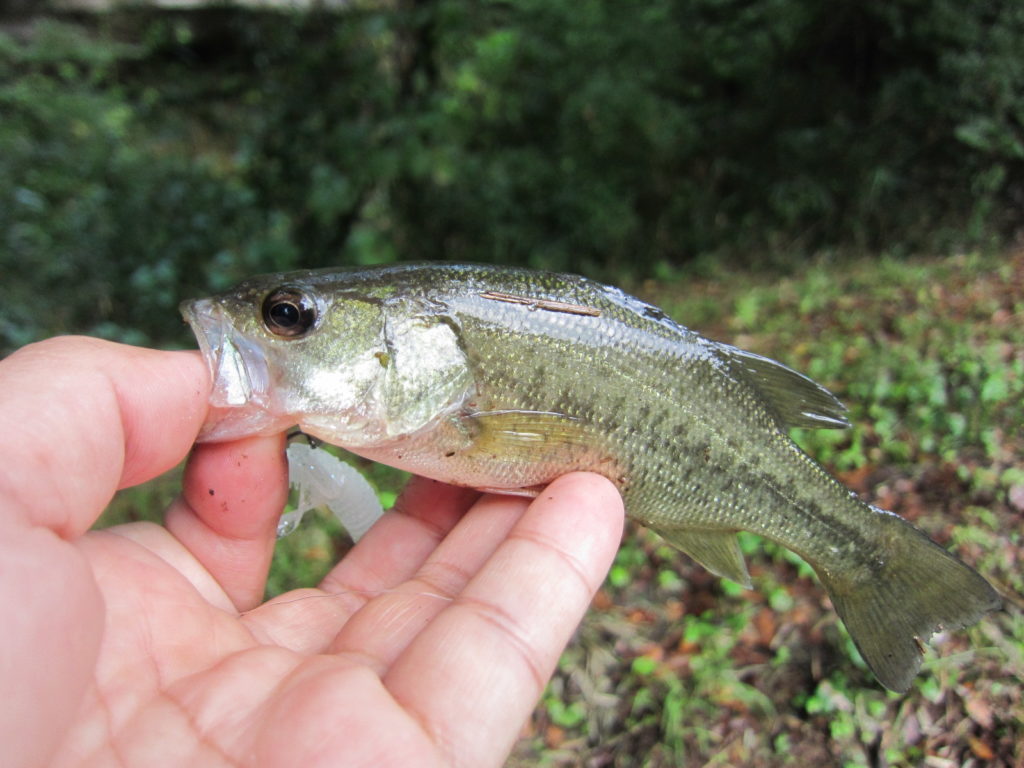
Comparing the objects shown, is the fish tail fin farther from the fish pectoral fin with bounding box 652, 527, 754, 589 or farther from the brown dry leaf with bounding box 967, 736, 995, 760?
the brown dry leaf with bounding box 967, 736, 995, 760

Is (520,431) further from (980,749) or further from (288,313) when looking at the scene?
(980,749)

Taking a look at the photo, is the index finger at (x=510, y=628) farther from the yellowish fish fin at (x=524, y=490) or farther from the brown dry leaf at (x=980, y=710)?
the brown dry leaf at (x=980, y=710)

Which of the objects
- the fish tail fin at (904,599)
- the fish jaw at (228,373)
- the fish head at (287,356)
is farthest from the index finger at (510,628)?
the fish tail fin at (904,599)

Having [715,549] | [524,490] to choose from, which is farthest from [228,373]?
[715,549]

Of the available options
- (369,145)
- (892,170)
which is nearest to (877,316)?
(892,170)

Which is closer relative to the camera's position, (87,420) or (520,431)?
(87,420)

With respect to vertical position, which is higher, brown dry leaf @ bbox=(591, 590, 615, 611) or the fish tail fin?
the fish tail fin

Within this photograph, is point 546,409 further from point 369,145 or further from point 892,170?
point 892,170

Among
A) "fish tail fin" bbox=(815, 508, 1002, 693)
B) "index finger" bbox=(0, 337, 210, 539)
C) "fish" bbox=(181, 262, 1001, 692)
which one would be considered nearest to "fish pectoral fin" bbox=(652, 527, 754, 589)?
"fish" bbox=(181, 262, 1001, 692)
